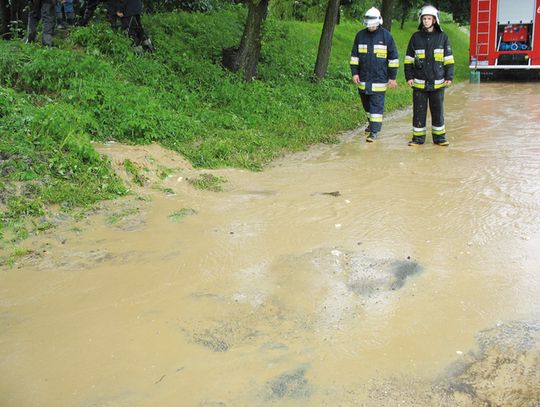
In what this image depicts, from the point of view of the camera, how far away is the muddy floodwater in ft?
11.0

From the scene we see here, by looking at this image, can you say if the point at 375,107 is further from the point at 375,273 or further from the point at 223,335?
the point at 223,335

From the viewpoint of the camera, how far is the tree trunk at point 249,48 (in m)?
11.7

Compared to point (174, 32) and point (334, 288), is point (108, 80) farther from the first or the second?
point (334, 288)

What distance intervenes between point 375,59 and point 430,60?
2.75 feet

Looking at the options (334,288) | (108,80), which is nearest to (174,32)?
(108,80)

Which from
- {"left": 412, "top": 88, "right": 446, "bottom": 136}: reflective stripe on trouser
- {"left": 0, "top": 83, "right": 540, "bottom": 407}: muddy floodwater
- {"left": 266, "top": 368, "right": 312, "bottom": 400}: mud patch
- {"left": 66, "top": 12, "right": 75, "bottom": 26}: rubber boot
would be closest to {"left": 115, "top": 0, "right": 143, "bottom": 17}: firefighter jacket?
{"left": 66, "top": 12, "right": 75, "bottom": 26}: rubber boot

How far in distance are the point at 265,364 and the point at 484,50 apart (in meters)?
17.1

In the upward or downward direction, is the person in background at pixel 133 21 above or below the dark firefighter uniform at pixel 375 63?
above

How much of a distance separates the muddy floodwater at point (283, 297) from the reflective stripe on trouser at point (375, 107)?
2302 mm

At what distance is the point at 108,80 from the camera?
9.16 metres

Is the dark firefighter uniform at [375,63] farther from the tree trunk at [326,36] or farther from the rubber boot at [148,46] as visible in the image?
the rubber boot at [148,46]

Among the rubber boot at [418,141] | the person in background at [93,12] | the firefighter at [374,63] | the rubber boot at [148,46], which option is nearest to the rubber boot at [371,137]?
the firefighter at [374,63]

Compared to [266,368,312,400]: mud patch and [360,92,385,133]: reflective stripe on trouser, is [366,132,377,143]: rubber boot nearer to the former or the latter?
[360,92,385,133]: reflective stripe on trouser

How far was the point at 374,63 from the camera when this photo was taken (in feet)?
29.9
